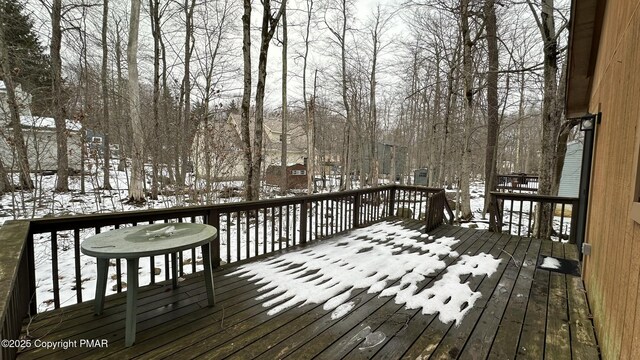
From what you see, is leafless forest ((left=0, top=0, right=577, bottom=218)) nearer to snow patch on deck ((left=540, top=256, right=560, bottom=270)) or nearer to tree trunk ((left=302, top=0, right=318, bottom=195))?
tree trunk ((left=302, top=0, right=318, bottom=195))

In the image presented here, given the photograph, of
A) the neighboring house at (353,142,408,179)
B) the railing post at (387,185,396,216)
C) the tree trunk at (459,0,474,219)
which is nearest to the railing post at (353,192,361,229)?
the railing post at (387,185,396,216)

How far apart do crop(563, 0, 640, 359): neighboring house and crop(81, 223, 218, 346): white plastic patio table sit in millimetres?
2718

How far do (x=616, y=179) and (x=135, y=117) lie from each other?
9.37 meters

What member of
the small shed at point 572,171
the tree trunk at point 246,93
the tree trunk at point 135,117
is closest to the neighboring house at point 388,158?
the small shed at point 572,171

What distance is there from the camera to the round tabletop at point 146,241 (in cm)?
195

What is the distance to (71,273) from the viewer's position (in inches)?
183

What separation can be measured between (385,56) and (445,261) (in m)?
14.0

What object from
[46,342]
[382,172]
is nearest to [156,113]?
[46,342]

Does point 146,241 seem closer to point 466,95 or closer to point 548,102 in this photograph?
point 548,102

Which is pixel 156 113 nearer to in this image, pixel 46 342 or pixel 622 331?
pixel 46 342

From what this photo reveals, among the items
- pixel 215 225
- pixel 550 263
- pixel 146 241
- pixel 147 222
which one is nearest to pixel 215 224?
pixel 215 225

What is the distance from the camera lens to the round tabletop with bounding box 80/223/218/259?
6.39 feet

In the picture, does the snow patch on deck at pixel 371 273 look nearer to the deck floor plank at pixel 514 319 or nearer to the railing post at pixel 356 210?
the deck floor plank at pixel 514 319

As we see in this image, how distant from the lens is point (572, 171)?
37.3 ft
